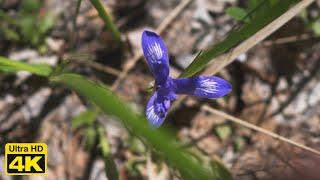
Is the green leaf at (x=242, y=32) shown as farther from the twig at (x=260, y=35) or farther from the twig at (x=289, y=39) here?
the twig at (x=289, y=39)

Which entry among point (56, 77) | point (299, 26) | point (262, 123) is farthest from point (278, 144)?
point (56, 77)

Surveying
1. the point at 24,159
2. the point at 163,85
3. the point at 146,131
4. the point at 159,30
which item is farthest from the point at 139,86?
the point at 146,131

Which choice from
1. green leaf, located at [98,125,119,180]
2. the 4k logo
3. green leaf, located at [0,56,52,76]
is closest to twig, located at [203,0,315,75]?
green leaf, located at [98,125,119,180]

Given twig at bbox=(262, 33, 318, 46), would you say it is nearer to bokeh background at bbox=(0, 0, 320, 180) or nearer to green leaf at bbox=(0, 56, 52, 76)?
bokeh background at bbox=(0, 0, 320, 180)

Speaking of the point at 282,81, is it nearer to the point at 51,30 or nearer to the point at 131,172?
the point at 131,172

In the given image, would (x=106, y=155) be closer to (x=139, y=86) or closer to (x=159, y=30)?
(x=139, y=86)

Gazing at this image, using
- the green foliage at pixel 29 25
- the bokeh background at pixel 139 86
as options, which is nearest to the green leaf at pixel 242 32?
the bokeh background at pixel 139 86
